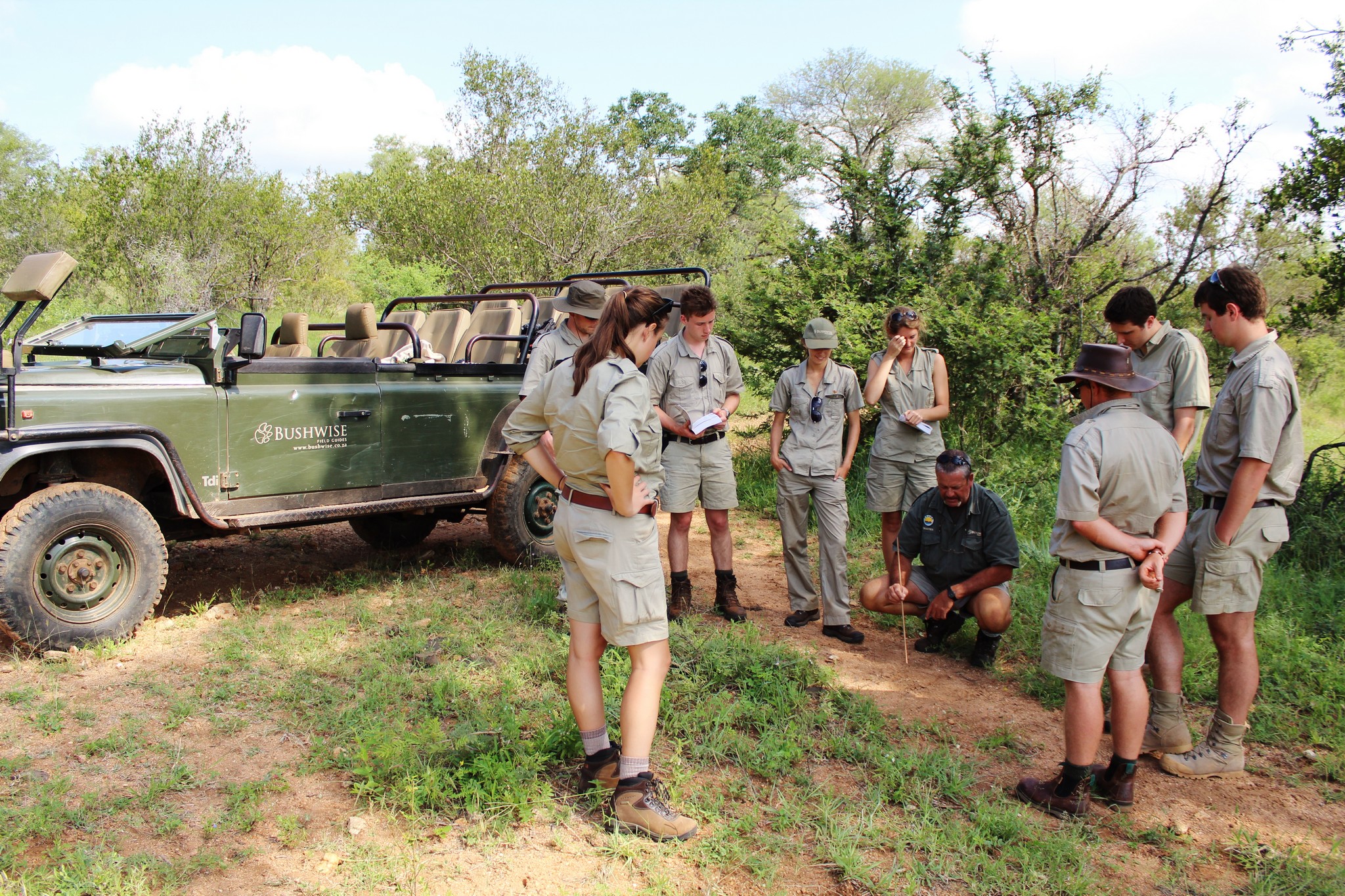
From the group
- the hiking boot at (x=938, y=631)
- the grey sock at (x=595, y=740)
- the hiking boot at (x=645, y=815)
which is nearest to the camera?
the hiking boot at (x=645, y=815)

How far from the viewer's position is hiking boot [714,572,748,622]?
18.0 feet

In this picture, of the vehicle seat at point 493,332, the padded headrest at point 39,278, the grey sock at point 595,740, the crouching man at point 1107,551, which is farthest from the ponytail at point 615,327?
the vehicle seat at point 493,332

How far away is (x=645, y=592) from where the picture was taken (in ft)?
10.3

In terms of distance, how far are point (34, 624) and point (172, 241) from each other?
56.0ft

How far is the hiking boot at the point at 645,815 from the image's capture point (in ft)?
10.2

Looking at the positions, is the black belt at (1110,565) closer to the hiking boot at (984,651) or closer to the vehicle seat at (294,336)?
the hiking boot at (984,651)

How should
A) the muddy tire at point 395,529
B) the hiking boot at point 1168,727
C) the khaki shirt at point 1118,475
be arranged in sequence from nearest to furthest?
the khaki shirt at point 1118,475
the hiking boot at point 1168,727
the muddy tire at point 395,529

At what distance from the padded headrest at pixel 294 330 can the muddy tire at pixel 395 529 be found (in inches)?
53.3

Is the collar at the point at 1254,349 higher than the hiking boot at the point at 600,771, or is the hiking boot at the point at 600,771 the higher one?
the collar at the point at 1254,349

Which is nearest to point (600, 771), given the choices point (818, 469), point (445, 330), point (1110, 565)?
point (1110, 565)

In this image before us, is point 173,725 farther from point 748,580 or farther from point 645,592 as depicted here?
point 748,580

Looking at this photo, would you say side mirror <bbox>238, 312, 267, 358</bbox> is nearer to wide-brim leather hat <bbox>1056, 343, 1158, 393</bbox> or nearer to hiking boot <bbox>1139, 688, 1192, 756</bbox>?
wide-brim leather hat <bbox>1056, 343, 1158, 393</bbox>

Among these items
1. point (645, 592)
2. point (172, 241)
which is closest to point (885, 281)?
point (645, 592)

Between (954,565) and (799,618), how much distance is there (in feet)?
3.22
